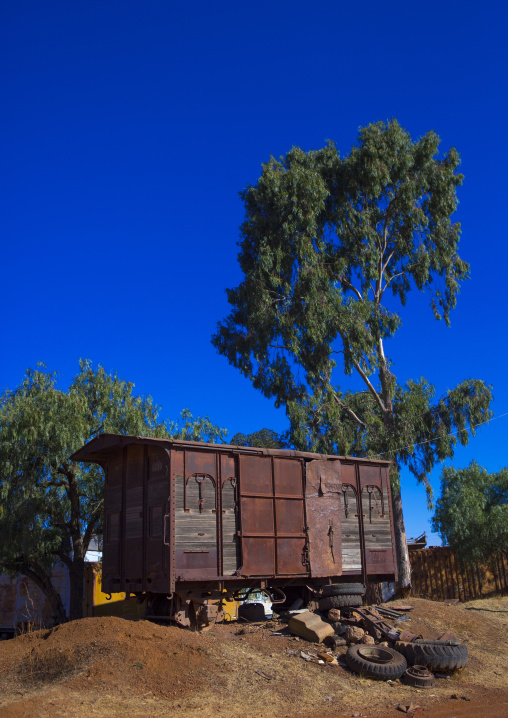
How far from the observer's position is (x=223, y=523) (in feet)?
44.4

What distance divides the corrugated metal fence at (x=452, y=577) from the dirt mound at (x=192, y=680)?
54.1ft

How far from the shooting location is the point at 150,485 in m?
13.7

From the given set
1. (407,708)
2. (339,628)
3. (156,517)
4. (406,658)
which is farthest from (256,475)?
(407,708)

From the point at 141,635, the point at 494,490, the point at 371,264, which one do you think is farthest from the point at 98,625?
the point at 494,490

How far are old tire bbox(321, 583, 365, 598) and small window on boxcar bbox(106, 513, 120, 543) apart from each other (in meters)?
5.10

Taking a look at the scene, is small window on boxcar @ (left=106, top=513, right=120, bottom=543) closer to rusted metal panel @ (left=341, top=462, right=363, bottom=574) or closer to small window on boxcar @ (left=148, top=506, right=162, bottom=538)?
small window on boxcar @ (left=148, top=506, right=162, bottom=538)

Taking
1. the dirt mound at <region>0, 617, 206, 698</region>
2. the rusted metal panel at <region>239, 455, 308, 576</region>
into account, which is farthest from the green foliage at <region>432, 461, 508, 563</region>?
the dirt mound at <region>0, 617, 206, 698</region>

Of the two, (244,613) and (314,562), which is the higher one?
(314,562)

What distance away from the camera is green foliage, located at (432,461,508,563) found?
1136 inches

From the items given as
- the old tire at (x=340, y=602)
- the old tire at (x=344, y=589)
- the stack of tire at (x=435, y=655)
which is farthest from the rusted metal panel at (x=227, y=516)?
the stack of tire at (x=435, y=655)

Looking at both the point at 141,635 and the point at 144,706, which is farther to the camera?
the point at 141,635

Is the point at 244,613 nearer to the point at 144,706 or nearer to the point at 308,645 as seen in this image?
the point at 308,645

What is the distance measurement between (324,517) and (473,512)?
682 inches

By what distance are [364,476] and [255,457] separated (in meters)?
3.59
